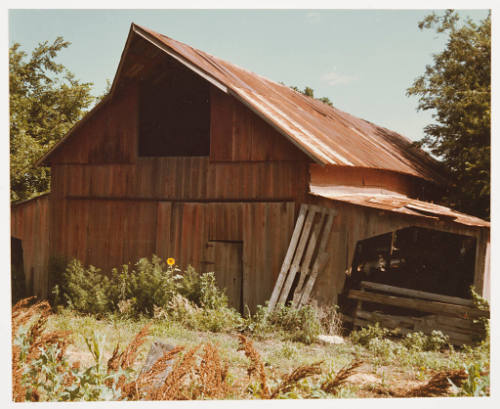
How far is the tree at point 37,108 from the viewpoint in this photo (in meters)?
8.61

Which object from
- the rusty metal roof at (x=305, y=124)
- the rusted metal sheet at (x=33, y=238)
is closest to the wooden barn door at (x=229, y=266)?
the rusty metal roof at (x=305, y=124)

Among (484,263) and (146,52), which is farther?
(146,52)

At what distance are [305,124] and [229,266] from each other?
359 cm

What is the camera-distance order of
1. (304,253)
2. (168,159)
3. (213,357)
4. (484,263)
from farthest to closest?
(168,159)
(304,253)
(484,263)
(213,357)

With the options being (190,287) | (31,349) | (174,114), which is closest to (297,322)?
(190,287)

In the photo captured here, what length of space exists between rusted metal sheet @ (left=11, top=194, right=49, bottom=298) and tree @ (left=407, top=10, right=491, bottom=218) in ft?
29.1

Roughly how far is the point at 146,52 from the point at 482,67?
25.9 ft

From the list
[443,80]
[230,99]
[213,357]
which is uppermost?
[443,80]

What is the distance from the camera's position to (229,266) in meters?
10.7

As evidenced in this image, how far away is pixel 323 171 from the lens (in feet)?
34.7

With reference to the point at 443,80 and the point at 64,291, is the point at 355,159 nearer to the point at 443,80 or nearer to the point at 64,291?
the point at 443,80

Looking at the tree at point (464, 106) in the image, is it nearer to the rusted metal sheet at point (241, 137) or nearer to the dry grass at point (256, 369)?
the rusted metal sheet at point (241, 137)

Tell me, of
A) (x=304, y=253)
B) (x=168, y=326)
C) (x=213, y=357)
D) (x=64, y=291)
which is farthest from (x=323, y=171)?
(x=64, y=291)

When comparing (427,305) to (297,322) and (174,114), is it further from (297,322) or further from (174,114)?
(174,114)
